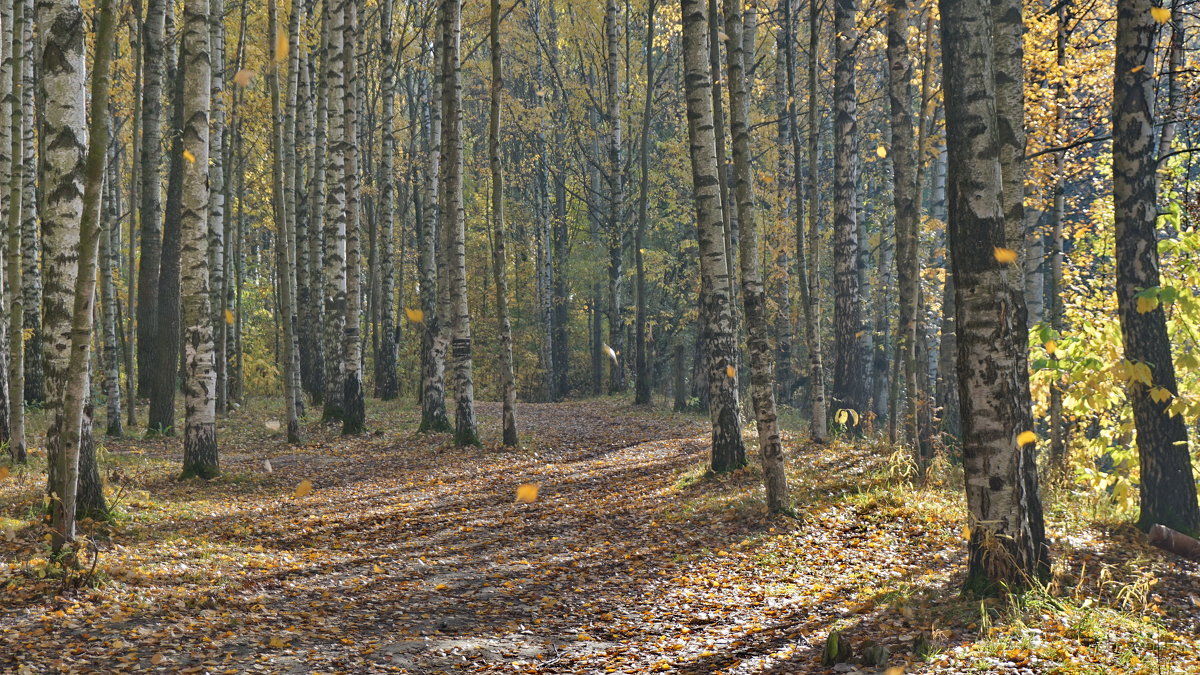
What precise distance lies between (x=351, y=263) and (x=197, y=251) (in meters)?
5.25

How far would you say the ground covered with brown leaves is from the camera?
16.0 feet

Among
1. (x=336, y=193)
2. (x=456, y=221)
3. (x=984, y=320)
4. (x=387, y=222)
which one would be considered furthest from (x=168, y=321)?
(x=984, y=320)

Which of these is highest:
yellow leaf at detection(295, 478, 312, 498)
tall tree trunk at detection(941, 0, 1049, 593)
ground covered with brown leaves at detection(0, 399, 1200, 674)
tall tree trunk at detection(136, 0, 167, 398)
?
tall tree trunk at detection(136, 0, 167, 398)

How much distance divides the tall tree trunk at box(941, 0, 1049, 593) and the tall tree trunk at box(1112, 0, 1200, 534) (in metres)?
2.75

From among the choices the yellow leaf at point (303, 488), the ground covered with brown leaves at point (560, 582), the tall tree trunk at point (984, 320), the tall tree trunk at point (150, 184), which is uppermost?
the tall tree trunk at point (150, 184)

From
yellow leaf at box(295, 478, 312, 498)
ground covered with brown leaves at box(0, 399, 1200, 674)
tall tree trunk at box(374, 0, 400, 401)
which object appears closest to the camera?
ground covered with brown leaves at box(0, 399, 1200, 674)

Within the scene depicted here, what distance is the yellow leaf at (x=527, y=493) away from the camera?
10078 mm

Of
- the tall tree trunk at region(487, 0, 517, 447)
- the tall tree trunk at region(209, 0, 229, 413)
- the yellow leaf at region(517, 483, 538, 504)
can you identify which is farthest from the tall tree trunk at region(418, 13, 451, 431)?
the yellow leaf at region(517, 483, 538, 504)

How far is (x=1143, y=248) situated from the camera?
7328 millimetres

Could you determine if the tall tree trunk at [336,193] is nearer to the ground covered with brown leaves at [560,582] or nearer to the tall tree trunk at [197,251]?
the ground covered with brown leaves at [560,582]

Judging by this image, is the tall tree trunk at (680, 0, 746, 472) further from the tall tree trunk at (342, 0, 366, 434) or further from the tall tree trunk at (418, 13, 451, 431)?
the tall tree trunk at (342, 0, 366, 434)

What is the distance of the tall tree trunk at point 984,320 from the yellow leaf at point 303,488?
7827 mm

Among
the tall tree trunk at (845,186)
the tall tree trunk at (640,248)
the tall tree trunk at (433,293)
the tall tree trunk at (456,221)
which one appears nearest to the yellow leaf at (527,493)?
the tall tree trunk at (456,221)

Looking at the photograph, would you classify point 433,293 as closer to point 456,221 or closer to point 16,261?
point 456,221
